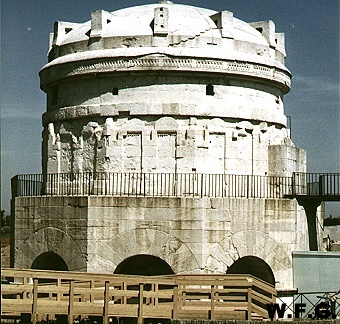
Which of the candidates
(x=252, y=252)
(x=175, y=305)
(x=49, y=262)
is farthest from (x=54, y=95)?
(x=175, y=305)

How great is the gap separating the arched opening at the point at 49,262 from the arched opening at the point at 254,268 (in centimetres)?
593

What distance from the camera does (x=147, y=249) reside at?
22.2m

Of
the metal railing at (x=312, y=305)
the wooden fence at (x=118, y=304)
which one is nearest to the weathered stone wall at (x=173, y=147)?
the metal railing at (x=312, y=305)

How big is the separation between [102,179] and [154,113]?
9.68 feet

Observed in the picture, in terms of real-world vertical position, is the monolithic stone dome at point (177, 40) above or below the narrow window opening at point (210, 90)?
above

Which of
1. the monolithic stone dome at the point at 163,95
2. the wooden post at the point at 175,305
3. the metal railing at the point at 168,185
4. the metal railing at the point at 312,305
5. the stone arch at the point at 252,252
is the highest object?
the monolithic stone dome at the point at 163,95

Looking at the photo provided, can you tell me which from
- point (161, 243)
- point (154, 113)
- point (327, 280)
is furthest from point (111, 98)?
point (327, 280)

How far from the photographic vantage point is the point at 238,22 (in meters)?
27.3

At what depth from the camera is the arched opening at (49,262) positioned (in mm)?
23969

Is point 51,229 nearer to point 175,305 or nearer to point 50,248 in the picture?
point 50,248

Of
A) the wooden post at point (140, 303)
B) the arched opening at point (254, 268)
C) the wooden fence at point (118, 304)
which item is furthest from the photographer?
the arched opening at point (254, 268)

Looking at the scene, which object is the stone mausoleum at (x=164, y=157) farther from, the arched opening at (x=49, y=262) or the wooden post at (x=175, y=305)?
the wooden post at (x=175, y=305)

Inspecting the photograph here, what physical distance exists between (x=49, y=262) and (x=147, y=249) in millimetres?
4262

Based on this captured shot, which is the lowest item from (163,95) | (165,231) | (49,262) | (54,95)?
(49,262)
